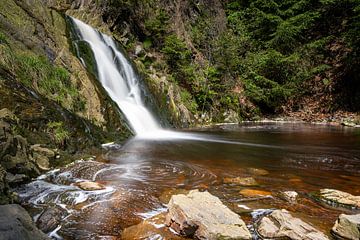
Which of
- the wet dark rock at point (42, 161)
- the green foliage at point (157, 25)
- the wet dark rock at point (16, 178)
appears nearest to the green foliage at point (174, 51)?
the green foliage at point (157, 25)

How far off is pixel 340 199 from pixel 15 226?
3998 millimetres

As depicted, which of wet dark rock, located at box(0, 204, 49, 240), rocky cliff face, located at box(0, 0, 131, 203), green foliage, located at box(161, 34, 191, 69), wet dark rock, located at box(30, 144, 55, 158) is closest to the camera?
wet dark rock, located at box(0, 204, 49, 240)

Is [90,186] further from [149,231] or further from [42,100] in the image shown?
[42,100]

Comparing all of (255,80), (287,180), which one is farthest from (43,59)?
(255,80)

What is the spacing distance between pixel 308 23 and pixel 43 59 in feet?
64.4

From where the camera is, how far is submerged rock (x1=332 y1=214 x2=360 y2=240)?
125 inches

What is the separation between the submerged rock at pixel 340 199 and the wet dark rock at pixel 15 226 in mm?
3674

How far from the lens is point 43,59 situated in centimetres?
808

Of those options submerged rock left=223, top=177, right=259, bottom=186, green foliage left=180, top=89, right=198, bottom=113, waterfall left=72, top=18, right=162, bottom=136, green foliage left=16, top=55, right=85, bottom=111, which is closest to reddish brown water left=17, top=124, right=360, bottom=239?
submerged rock left=223, top=177, right=259, bottom=186

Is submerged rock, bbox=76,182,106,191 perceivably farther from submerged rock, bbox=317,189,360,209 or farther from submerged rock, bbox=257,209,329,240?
submerged rock, bbox=317,189,360,209

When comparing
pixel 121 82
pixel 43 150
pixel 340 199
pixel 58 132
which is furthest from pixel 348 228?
pixel 121 82

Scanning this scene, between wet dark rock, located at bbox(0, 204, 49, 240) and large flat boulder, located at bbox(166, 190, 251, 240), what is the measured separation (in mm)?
1349

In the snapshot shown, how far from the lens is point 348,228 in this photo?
3236mm

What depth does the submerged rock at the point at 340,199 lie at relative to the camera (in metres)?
4.23
